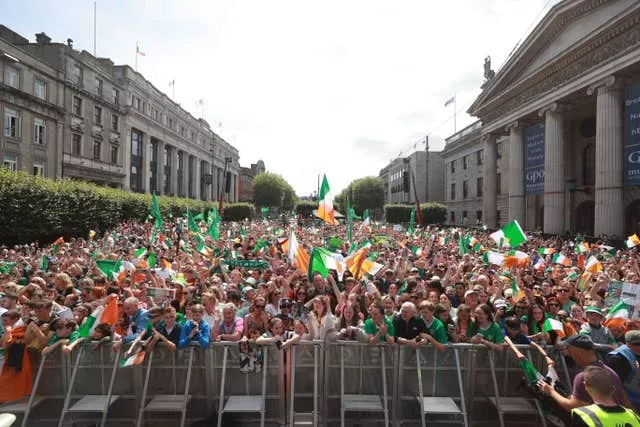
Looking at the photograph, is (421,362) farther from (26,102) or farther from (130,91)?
(130,91)

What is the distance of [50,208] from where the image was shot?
24.7 meters

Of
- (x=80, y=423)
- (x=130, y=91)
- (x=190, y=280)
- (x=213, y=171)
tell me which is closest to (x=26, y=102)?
(x=130, y=91)

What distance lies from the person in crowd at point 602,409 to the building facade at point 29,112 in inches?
1430

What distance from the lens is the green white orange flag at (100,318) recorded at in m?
5.43

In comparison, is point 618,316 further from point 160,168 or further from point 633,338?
point 160,168

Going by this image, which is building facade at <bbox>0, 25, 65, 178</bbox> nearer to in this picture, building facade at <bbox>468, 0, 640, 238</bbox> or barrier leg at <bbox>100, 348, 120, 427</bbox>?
barrier leg at <bbox>100, 348, 120, 427</bbox>

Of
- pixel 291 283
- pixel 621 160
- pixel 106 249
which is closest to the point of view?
pixel 291 283

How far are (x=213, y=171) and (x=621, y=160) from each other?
79.9 m

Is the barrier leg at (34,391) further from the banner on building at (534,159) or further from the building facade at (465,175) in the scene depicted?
the building facade at (465,175)

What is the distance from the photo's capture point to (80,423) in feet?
17.3

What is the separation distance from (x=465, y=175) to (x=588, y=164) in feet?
80.7

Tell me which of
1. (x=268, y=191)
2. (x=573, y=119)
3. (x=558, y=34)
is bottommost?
(x=268, y=191)

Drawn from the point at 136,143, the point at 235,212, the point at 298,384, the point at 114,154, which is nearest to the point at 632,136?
the point at 298,384

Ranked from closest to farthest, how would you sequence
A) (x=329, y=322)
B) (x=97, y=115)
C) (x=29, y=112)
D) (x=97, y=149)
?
1. (x=329, y=322)
2. (x=29, y=112)
3. (x=97, y=115)
4. (x=97, y=149)
